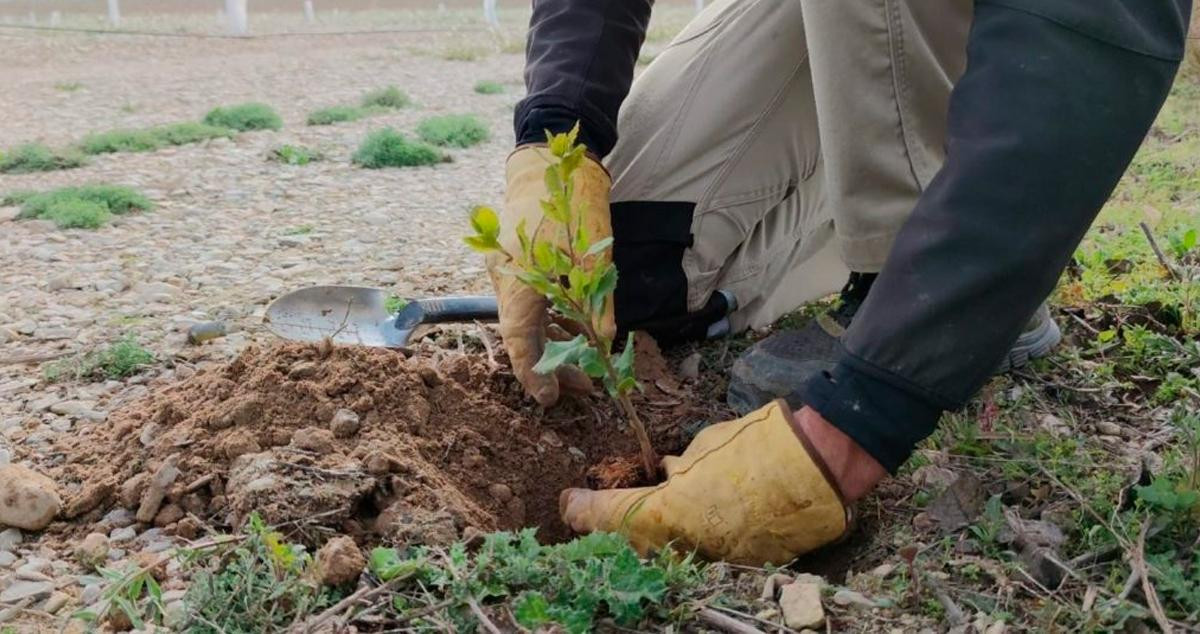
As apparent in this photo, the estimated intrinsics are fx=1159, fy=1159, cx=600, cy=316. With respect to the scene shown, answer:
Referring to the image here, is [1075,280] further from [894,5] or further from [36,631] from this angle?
[36,631]

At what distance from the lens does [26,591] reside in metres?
1.71

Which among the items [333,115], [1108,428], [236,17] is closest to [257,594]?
[1108,428]

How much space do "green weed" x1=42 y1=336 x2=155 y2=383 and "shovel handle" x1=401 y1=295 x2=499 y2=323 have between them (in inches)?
24.6

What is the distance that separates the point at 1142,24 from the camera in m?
1.53

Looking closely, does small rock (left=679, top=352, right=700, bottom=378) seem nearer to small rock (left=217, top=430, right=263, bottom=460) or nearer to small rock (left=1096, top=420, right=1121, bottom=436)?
small rock (left=1096, top=420, right=1121, bottom=436)

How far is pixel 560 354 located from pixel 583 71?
38.8 inches

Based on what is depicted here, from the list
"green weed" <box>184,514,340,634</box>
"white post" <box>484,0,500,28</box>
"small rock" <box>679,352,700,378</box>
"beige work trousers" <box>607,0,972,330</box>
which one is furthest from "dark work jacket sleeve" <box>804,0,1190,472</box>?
"white post" <box>484,0,500,28</box>

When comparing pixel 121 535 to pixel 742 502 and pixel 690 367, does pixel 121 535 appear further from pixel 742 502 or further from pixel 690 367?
pixel 690 367

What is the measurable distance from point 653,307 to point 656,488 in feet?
2.75

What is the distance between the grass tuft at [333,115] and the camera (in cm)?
649

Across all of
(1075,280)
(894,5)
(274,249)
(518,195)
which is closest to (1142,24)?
(894,5)

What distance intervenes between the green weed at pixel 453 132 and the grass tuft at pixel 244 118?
78 centimetres

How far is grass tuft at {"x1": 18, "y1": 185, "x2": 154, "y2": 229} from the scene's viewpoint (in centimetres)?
391

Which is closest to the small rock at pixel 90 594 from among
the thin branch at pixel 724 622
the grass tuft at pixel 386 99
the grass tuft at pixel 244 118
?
the thin branch at pixel 724 622
